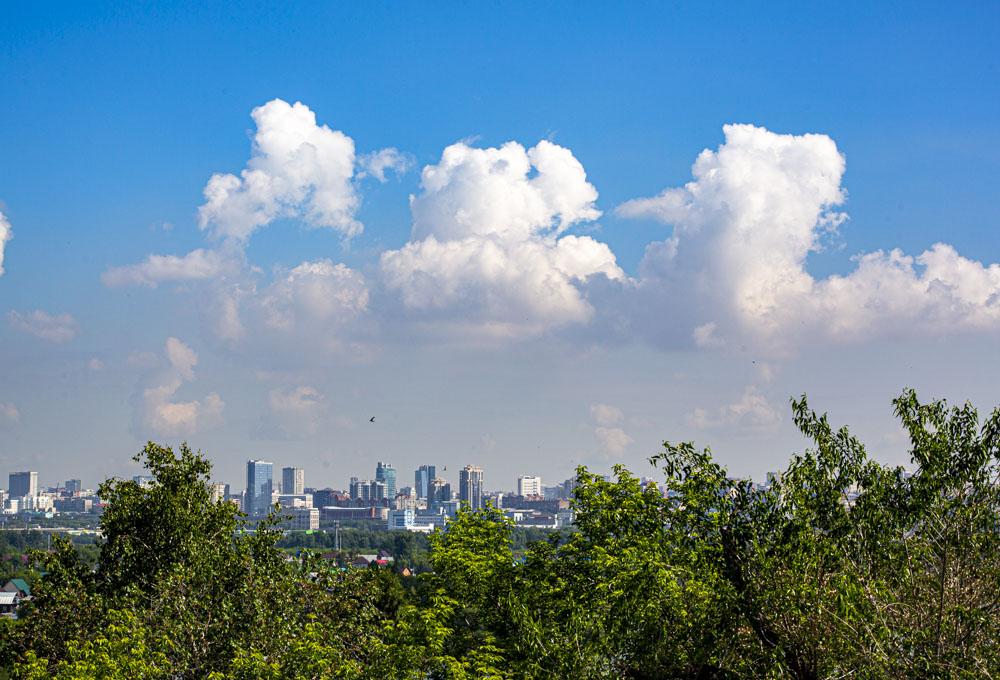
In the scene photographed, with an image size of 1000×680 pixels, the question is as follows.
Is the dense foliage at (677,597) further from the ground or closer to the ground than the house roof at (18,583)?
further from the ground

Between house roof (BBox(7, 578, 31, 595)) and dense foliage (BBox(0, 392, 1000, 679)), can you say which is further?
house roof (BBox(7, 578, 31, 595))

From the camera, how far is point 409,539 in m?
195

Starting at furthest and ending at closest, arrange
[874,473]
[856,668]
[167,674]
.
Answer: [167,674], [874,473], [856,668]

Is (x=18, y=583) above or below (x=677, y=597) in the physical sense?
below

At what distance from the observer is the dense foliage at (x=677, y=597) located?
13797mm

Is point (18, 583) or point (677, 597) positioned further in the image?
point (18, 583)

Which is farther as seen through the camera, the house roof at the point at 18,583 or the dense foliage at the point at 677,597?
the house roof at the point at 18,583

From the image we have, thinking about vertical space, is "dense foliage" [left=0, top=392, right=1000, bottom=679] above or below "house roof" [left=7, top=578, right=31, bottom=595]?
above

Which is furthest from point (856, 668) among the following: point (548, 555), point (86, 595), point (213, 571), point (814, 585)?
point (86, 595)

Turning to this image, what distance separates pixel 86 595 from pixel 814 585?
21522 mm

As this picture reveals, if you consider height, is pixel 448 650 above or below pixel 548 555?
below

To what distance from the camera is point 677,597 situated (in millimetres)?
15680

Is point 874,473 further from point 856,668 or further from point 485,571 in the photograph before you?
point 485,571

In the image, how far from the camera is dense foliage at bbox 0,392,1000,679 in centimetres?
1380
